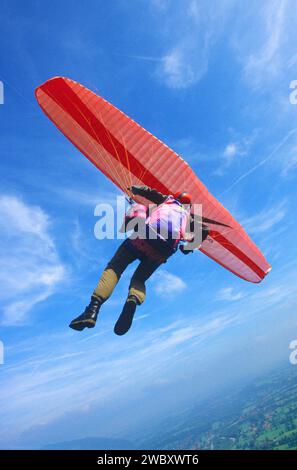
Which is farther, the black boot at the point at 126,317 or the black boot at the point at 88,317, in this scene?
the black boot at the point at 126,317

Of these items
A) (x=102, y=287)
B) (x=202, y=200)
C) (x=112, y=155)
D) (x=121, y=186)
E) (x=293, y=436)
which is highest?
(x=112, y=155)

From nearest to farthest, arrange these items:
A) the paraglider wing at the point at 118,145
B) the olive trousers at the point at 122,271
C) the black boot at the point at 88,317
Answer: the black boot at the point at 88,317 < the olive trousers at the point at 122,271 < the paraglider wing at the point at 118,145

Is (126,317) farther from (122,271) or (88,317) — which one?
(122,271)

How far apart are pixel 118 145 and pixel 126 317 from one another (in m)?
5.62

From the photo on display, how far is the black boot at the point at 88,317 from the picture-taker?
18.3ft

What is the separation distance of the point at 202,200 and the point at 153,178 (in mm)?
1748

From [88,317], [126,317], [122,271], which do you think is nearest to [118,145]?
[122,271]

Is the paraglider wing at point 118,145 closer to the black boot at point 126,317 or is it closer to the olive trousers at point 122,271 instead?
the olive trousers at point 122,271

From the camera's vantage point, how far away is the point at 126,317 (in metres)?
6.25

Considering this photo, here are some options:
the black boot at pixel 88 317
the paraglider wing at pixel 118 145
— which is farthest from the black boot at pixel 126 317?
the paraglider wing at pixel 118 145

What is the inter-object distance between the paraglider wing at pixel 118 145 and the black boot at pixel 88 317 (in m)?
3.95
